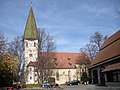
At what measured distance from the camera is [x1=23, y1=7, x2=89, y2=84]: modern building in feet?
224

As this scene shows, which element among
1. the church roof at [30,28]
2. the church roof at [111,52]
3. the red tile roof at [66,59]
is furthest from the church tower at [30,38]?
the church roof at [111,52]

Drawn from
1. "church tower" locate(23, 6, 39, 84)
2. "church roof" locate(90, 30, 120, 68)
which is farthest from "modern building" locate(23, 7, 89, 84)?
"church roof" locate(90, 30, 120, 68)

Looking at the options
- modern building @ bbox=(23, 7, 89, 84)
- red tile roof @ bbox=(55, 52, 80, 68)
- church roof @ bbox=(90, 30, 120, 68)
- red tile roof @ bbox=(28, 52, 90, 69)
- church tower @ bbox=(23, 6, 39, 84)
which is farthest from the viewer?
red tile roof @ bbox=(55, 52, 80, 68)

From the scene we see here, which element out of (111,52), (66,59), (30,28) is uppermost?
(30,28)

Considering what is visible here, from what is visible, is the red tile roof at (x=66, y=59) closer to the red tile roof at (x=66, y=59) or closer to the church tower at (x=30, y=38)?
the red tile roof at (x=66, y=59)

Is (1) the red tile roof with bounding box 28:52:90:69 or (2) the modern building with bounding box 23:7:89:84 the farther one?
(1) the red tile roof with bounding box 28:52:90:69

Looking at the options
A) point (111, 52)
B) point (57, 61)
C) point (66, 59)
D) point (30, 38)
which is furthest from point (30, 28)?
point (111, 52)

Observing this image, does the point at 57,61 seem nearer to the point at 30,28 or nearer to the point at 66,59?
the point at 66,59

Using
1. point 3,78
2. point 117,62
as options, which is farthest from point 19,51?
point 117,62

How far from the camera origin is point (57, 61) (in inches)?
3007

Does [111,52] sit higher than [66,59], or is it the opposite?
[66,59]

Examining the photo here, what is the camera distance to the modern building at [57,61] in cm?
6830

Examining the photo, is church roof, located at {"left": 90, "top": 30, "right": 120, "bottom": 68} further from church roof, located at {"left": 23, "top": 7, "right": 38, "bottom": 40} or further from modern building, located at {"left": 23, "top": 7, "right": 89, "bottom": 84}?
church roof, located at {"left": 23, "top": 7, "right": 38, "bottom": 40}

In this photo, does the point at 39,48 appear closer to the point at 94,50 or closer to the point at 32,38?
the point at 94,50
